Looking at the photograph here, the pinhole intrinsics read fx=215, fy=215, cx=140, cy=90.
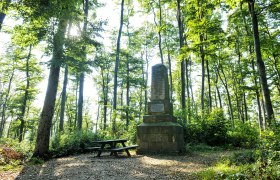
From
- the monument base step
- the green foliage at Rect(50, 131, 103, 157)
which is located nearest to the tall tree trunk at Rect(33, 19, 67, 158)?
the green foliage at Rect(50, 131, 103, 157)

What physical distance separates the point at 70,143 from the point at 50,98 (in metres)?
2.66

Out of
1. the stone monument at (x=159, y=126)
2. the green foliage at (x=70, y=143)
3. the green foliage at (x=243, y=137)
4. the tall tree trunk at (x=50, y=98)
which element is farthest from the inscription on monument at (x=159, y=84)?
the green foliage at (x=243, y=137)

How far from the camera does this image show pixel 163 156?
869 centimetres

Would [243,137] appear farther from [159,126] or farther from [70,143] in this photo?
[70,143]

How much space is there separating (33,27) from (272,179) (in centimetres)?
885

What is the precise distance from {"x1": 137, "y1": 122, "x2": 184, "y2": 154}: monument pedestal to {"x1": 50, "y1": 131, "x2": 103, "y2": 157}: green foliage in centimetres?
312

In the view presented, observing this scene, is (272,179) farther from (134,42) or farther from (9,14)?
(134,42)

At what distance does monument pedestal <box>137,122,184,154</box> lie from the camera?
905 cm

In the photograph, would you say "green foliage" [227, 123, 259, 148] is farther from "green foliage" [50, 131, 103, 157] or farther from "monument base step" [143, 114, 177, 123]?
"green foliage" [50, 131, 103, 157]

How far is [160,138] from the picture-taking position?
30.3 ft

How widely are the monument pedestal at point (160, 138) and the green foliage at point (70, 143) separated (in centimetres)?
312

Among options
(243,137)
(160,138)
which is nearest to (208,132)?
(243,137)

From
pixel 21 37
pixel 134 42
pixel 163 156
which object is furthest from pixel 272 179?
pixel 134 42

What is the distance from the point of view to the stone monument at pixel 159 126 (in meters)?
9.09
